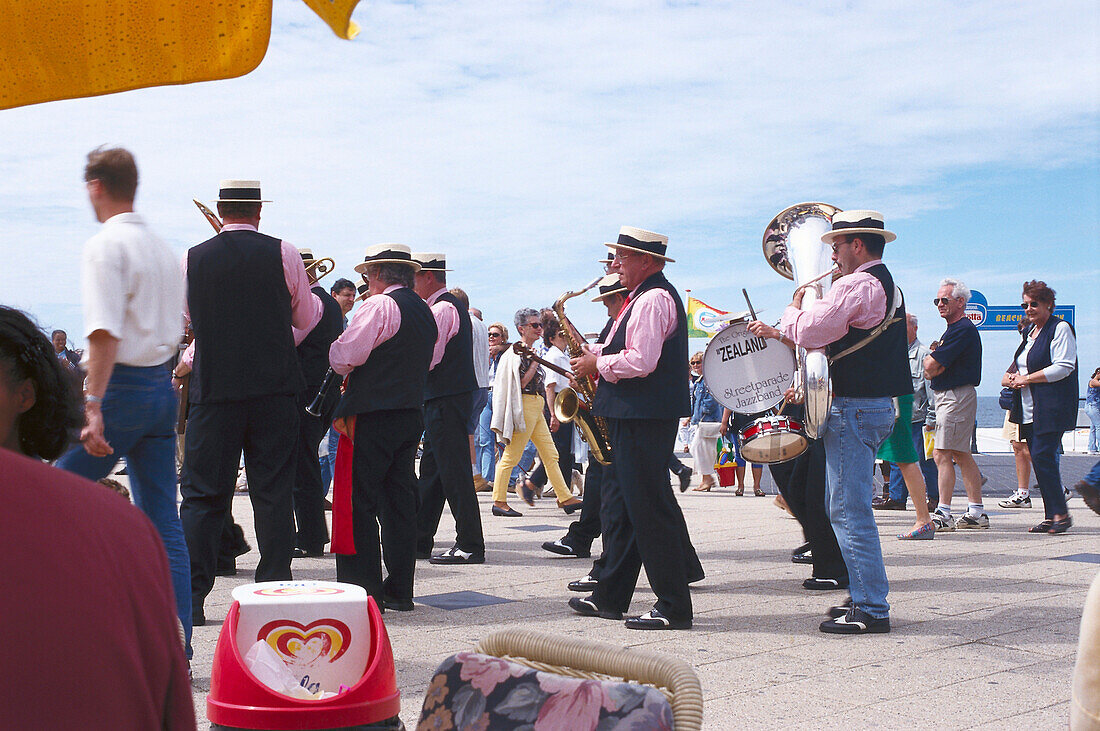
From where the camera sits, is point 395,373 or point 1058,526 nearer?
point 395,373

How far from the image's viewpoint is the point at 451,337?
739 cm

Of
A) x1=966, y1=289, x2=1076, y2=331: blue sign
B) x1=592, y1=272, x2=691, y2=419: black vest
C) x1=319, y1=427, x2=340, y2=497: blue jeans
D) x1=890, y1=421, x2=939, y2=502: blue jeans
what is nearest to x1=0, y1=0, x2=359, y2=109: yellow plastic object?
x1=592, y1=272, x2=691, y2=419: black vest

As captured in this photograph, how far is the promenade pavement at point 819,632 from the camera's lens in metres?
3.91

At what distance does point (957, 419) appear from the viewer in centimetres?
923

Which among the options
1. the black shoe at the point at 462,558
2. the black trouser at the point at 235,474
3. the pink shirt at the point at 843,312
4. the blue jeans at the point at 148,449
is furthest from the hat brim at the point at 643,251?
the black shoe at the point at 462,558

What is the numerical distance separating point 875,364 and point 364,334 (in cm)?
252

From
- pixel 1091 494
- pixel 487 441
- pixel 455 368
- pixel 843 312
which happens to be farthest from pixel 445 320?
pixel 487 441

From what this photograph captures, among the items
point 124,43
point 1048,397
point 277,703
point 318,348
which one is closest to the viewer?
→ point 124,43

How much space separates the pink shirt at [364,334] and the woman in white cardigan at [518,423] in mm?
4539

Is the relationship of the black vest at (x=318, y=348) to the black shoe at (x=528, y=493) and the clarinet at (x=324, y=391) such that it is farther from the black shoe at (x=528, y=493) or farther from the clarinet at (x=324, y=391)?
the black shoe at (x=528, y=493)

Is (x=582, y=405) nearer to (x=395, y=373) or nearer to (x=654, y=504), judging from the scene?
(x=395, y=373)

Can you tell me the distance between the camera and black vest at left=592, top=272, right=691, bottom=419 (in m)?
5.17

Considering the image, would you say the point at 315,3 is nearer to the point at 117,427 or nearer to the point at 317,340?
the point at 117,427

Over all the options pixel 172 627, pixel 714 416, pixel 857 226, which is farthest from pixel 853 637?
pixel 714 416
